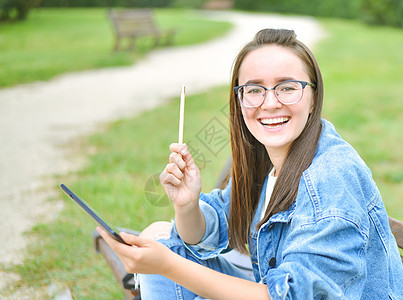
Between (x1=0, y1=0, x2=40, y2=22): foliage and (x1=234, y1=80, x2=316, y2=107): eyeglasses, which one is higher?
(x1=234, y1=80, x2=316, y2=107): eyeglasses

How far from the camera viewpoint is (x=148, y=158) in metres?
4.34

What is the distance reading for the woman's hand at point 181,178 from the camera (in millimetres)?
1464

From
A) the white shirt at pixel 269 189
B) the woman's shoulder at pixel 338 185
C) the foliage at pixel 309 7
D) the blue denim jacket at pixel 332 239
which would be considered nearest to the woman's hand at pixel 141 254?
the blue denim jacket at pixel 332 239

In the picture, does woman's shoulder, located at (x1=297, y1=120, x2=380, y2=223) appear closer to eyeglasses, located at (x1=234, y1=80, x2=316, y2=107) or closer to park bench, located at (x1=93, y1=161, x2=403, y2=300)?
eyeglasses, located at (x1=234, y1=80, x2=316, y2=107)

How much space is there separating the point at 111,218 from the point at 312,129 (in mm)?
2094

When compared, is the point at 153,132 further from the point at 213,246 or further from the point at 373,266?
the point at 373,266

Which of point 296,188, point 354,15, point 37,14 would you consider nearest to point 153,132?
point 296,188

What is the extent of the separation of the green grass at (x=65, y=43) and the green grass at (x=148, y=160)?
2958 mm

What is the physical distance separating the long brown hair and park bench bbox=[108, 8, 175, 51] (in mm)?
8509

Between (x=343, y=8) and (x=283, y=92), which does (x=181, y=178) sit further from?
(x=343, y=8)

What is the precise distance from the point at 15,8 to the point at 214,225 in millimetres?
15323

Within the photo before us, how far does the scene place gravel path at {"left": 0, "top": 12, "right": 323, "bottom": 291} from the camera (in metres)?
3.47

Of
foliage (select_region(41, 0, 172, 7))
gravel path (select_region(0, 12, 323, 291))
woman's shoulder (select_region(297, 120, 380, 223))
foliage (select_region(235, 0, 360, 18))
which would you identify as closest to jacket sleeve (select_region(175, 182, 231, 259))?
woman's shoulder (select_region(297, 120, 380, 223))

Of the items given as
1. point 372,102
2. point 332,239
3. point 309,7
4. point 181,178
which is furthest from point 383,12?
point 332,239
